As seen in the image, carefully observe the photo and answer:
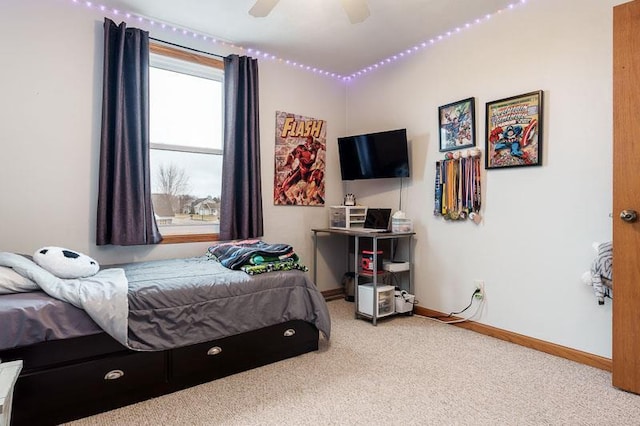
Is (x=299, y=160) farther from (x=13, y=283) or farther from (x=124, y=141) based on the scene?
(x=13, y=283)

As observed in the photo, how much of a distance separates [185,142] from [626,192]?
3005 mm

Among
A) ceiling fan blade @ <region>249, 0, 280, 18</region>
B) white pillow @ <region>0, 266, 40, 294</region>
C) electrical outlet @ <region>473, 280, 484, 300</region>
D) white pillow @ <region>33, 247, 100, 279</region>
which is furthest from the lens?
electrical outlet @ <region>473, 280, 484, 300</region>

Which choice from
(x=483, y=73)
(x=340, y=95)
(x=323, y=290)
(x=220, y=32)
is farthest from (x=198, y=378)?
(x=340, y=95)

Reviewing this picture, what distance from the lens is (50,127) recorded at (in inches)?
96.2

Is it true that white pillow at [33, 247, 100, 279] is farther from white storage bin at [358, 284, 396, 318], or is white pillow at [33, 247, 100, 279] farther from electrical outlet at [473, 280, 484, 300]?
electrical outlet at [473, 280, 484, 300]

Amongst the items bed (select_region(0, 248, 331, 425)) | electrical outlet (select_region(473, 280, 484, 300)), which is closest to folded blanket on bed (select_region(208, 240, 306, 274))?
bed (select_region(0, 248, 331, 425))

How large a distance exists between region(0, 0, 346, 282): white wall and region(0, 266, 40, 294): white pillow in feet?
2.55

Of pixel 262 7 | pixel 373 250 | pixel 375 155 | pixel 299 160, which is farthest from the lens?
pixel 299 160

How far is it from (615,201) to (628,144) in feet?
0.98

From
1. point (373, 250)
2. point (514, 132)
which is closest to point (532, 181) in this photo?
point (514, 132)

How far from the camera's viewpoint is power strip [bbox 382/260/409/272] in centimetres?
320

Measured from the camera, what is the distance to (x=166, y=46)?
9.50 ft

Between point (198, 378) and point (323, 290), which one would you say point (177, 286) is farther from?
point (323, 290)

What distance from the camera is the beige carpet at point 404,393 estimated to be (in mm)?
1688
